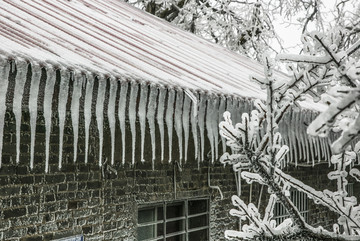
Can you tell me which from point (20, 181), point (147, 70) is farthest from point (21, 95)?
point (20, 181)

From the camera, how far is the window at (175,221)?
5070 mm

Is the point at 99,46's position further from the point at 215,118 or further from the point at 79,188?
the point at 79,188

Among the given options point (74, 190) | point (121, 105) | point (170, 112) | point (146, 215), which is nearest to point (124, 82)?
point (121, 105)

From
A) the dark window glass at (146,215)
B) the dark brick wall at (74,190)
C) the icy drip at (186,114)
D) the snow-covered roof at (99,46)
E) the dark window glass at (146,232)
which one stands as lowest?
the dark window glass at (146,232)

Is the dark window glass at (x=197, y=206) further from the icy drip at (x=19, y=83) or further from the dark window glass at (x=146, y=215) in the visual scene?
the icy drip at (x=19, y=83)

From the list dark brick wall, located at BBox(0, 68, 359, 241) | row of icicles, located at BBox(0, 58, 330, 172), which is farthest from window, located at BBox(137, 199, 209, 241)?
row of icicles, located at BBox(0, 58, 330, 172)

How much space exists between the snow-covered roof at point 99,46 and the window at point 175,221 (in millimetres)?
1539

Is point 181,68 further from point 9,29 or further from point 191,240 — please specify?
point 191,240

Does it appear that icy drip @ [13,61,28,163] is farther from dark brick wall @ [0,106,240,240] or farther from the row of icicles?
dark brick wall @ [0,106,240,240]

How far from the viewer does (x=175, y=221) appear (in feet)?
18.2

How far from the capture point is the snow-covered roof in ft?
A: 8.84

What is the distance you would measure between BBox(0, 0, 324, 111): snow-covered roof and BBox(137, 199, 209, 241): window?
154 cm

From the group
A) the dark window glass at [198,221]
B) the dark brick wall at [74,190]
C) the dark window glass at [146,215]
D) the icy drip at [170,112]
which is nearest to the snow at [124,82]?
the icy drip at [170,112]

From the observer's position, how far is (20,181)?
3605mm
